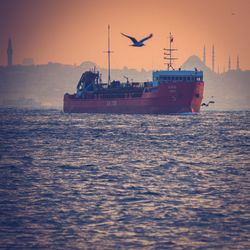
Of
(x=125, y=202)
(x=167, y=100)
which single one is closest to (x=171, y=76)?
(x=167, y=100)

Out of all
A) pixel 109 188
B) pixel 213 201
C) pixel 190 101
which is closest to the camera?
pixel 213 201

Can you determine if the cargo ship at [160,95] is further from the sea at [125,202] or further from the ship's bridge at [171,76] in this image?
the sea at [125,202]

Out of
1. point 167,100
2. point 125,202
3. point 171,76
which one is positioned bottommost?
point 125,202

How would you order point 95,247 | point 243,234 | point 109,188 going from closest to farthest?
point 95,247
point 243,234
point 109,188

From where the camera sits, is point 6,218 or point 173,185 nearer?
point 6,218

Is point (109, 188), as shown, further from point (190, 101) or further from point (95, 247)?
point (190, 101)

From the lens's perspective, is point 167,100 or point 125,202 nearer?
point 125,202

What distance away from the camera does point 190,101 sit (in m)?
110

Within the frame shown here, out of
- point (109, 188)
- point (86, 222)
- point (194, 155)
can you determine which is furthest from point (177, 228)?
point (194, 155)

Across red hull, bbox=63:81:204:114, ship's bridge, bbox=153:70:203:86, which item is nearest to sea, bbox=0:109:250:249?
red hull, bbox=63:81:204:114

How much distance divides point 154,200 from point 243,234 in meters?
5.51

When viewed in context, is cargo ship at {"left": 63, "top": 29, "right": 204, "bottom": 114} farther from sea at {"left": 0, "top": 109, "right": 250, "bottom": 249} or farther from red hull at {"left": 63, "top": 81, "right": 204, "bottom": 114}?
sea at {"left": 0, "top": 109, "right": 250, "bottom": 249}

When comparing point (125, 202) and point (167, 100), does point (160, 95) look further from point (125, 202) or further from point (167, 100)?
point (125, 202)

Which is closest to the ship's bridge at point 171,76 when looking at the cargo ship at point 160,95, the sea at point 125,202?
the cargo ship at point 160,95
